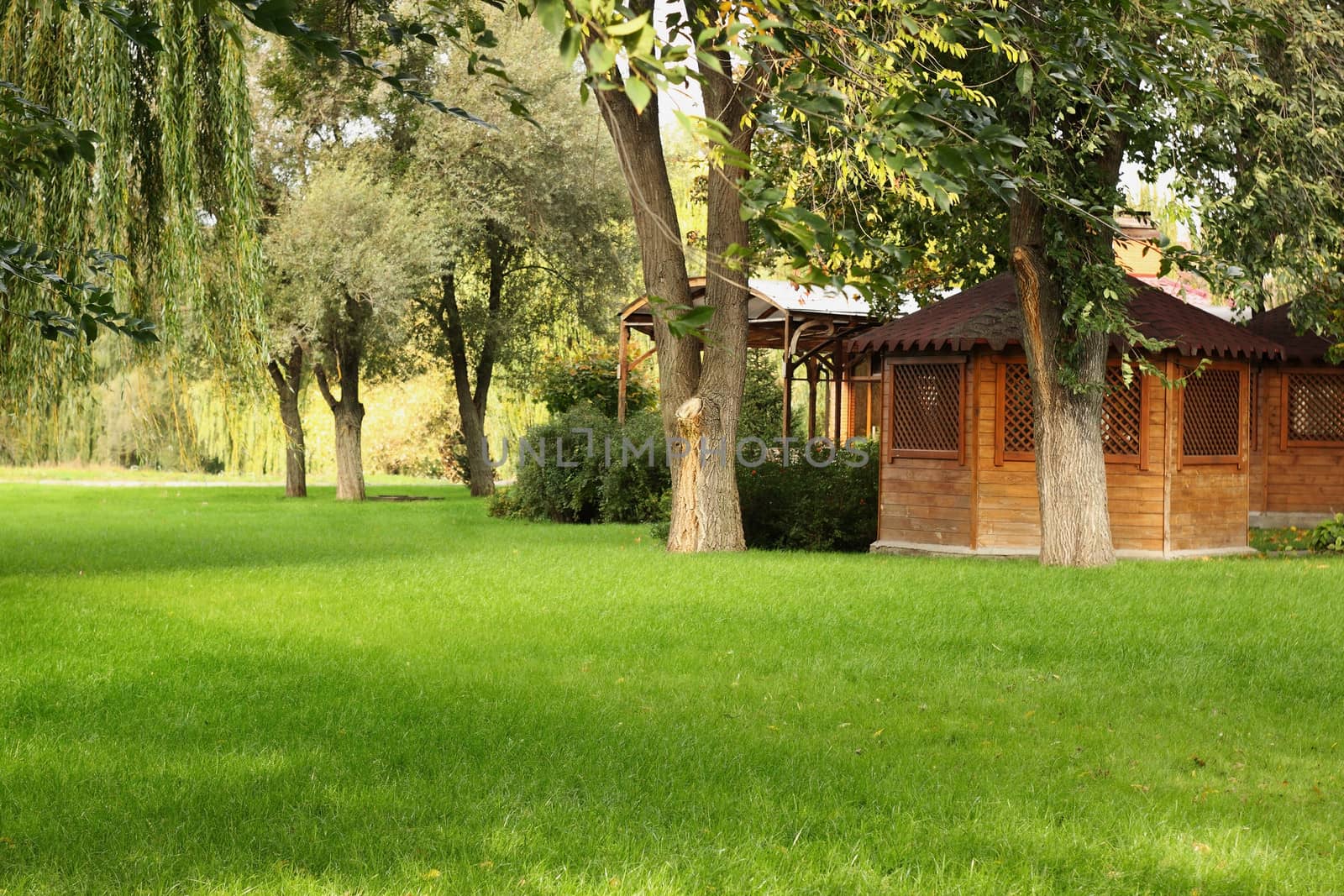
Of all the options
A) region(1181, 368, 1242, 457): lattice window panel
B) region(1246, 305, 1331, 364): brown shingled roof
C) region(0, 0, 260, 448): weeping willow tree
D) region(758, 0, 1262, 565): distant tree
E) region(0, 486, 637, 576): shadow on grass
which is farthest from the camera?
region(1246, 305, 1331, 364): brown shingled roof

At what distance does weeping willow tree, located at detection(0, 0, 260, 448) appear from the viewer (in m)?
10.8

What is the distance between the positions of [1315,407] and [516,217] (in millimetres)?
14879

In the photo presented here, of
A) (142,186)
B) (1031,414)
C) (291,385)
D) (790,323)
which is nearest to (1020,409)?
(1031,414)

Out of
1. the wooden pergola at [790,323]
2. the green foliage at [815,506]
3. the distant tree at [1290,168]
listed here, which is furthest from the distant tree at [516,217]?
the distant tree at [1290,168]

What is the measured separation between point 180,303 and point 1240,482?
42.5 feet

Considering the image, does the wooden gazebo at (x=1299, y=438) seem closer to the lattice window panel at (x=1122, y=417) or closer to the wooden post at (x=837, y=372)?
the lattice window panel at (x=1122, y=417)

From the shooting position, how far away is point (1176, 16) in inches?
142

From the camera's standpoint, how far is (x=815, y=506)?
714 inches

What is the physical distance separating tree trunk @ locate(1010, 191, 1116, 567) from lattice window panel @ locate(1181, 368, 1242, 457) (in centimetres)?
201

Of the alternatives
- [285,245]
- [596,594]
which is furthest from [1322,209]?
[285,245]

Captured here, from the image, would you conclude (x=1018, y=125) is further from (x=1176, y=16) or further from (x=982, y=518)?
(x=1176, y=16)

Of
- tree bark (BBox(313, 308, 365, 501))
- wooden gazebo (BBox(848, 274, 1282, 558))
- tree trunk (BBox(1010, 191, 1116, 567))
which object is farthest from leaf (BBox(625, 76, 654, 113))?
tree bark (BBox(313, 308, 365, 501))

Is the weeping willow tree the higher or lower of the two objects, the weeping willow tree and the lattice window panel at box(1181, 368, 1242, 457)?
the higher

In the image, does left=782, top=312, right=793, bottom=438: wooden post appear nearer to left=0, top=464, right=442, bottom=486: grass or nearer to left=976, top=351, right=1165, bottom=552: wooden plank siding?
left=976, top=351, right=1165, bottom=552: wooden plank siding
